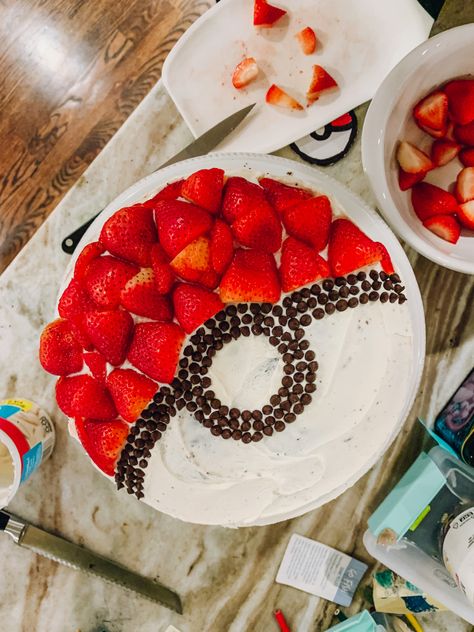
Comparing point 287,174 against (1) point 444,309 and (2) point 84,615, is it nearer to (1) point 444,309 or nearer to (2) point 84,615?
(1) point 444,309

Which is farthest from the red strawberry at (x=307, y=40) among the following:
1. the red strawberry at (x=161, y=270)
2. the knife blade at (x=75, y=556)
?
the knife blade at (x=75, y=556)

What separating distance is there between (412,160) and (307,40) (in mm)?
375

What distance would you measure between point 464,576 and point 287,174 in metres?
0.82

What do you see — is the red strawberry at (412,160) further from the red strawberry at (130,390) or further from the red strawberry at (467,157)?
the red strawberry at (130,390)

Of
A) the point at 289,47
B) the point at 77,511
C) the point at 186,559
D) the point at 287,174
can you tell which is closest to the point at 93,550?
the point at 77,511

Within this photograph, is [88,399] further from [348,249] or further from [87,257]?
[348,249]

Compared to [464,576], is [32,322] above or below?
above

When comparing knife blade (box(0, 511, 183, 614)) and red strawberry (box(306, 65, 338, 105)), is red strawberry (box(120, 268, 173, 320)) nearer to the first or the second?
red strawberry (box(306, 65, 338, 105))

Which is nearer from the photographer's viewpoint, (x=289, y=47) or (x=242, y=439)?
(x=242, y=439)

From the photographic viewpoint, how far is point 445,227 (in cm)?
107

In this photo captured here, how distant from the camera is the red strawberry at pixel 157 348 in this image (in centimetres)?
92

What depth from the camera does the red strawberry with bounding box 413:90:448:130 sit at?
106 centimetres

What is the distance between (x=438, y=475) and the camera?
1.19 m

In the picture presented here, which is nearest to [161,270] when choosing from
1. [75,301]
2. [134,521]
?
[75,301]
